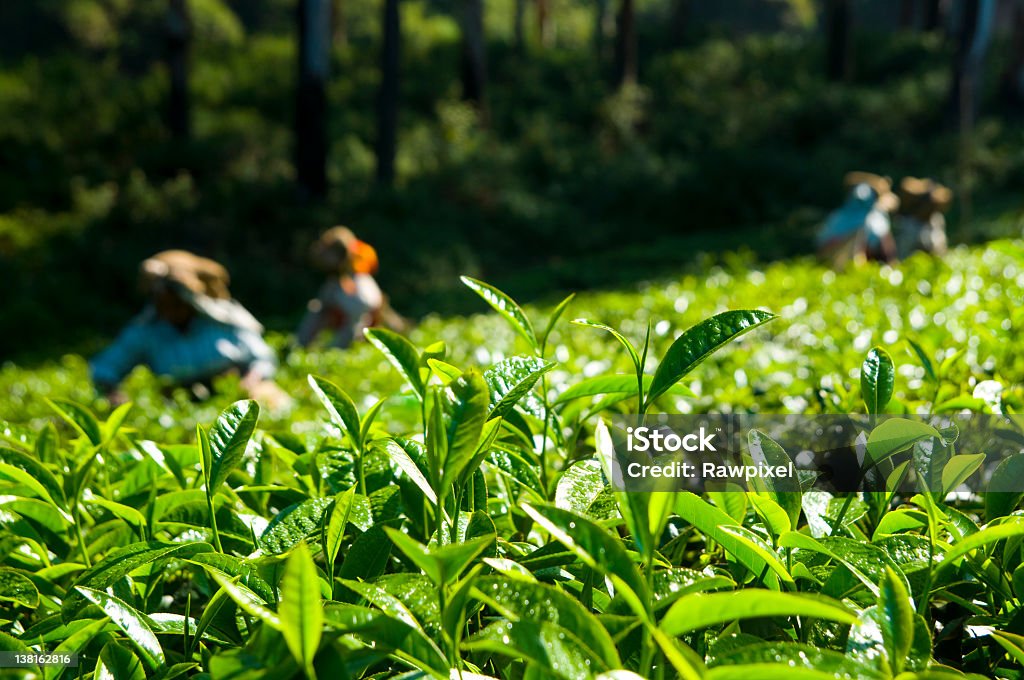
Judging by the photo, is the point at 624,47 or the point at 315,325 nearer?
the point at 315,325

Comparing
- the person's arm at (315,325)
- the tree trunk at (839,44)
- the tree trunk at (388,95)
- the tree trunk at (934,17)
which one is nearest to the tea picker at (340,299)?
the person's arm at (315,325)

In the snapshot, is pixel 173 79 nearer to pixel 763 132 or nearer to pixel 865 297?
pixel 763 132

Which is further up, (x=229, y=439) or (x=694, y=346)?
(x=694, y=346)

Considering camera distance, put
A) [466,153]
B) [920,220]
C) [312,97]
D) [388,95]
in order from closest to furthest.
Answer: [920,220]
[312,97]
[388,95]
[466,153]

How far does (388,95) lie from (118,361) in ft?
38.5

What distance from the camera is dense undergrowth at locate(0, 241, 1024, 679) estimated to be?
0.85 m

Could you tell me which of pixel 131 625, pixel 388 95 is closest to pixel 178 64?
pixel 388 95

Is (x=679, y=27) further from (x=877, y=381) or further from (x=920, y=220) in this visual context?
(x=877, y=381)

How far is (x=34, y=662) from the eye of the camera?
984mm

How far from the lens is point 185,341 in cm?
494

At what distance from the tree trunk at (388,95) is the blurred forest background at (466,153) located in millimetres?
41

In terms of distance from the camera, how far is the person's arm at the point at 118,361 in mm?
4867

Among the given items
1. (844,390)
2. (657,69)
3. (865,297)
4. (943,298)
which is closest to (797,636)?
(844,390)

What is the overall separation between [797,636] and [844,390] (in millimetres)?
926
